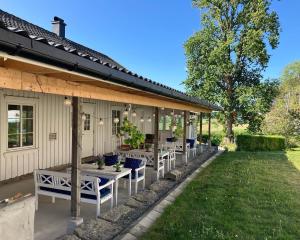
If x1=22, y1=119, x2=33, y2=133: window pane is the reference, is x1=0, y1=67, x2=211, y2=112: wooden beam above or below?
above

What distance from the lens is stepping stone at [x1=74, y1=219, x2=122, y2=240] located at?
13.9ft

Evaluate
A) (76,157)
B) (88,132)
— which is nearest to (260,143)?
(88,132)

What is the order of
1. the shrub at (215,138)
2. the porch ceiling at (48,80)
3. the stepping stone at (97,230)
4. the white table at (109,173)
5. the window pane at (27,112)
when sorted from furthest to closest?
the shrub at (215,138) < the window pane at (27,112) < the white table at (109,173) < the stepping stone at (97,230) < the porch ceiling at (48,80)

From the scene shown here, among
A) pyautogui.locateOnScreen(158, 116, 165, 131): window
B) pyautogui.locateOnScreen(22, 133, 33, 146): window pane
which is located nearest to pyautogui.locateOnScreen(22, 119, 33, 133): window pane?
pyautogui.locateOnScreen(22, 133, 33, 146): window pane

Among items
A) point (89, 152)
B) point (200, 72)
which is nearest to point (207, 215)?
point (89, 152)

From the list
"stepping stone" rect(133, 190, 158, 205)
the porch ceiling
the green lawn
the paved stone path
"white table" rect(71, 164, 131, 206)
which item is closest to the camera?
the porch ceiling

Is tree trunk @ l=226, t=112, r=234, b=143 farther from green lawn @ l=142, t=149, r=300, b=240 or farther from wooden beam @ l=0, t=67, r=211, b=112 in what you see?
wooden beam @ l=0, t=67, r=211, b=112

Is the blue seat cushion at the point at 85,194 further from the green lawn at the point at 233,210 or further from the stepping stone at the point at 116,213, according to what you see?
the green lawn at the point at 233,210

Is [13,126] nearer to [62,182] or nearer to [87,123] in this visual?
[62,182]

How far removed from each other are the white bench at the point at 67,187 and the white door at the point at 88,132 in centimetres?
486

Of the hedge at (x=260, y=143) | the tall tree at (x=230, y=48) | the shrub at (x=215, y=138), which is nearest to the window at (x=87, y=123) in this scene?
the tall tree at (x=230, y=48)

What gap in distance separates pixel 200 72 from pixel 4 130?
1756 centimetres

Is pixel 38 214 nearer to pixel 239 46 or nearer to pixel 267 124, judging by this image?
pixel 239 46

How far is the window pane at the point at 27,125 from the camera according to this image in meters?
7.53
